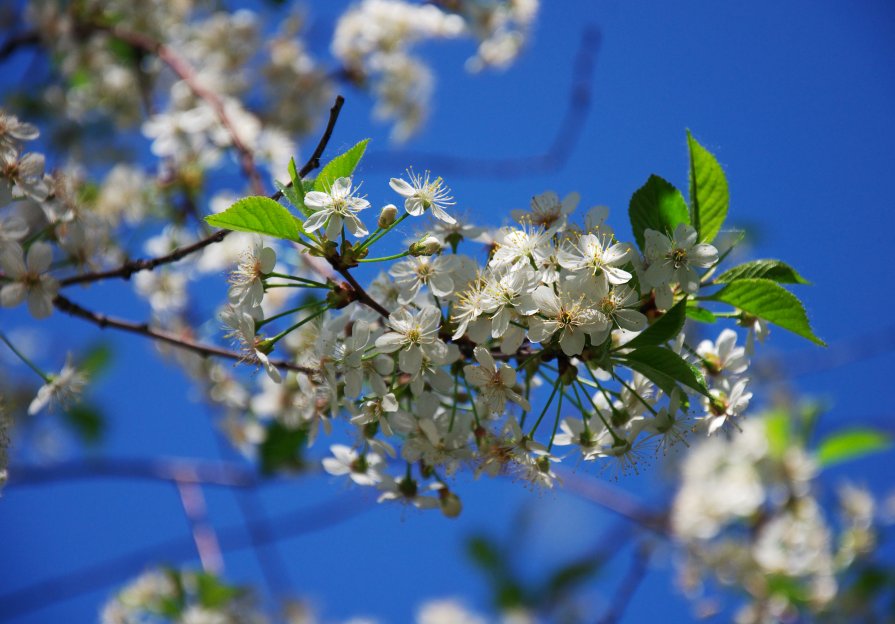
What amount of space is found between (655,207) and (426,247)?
1.51 ft

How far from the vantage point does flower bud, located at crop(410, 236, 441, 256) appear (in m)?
1.33

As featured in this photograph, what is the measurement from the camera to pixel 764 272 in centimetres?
148

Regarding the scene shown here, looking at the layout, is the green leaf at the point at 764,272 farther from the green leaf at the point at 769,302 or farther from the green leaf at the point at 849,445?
the green leaf at the point at 849,445

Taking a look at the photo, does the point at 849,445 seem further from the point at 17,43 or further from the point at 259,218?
the point at 17,43

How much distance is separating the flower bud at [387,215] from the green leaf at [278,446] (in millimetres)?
1494

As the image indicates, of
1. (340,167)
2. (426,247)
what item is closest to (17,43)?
(340,167)

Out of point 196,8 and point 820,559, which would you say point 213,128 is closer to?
point 196,8

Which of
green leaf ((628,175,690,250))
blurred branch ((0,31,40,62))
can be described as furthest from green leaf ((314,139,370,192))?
blurred branch ((0,31,40,62))

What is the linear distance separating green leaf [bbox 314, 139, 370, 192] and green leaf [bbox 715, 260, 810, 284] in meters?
0.75

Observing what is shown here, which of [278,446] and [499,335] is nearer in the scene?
[499,335]

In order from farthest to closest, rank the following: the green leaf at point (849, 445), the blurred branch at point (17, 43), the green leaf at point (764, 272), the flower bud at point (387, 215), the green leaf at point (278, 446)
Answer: the green leaf at point (849, 445) → the blurred branch at point (17, 43) → the green leaf at point (278, 446) → the green leaf at point (764, 272) → the flower bud at point (387, 215)

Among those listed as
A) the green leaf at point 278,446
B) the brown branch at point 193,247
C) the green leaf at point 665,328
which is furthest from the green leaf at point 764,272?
the green leaf at point 278,446

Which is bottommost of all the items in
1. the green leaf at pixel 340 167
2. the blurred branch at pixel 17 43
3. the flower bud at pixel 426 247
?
the flower bud at pixel 426 247

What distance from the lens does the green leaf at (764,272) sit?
57.6 inches
